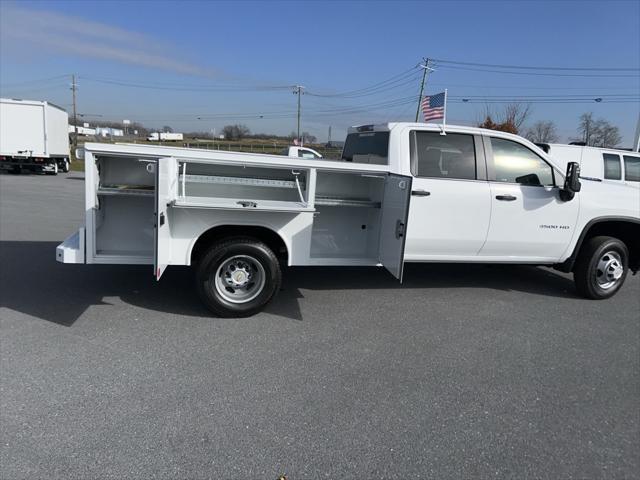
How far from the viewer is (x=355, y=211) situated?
5559 mm

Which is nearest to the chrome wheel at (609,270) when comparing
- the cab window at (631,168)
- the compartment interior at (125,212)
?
the compartment interior at (125,212)

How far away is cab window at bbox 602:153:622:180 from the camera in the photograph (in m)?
12.8

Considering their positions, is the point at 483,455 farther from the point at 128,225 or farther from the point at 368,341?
the point at 128,225

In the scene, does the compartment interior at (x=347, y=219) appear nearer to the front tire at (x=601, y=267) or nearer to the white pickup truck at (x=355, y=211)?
the white pickup truck at (x=355, y=211)

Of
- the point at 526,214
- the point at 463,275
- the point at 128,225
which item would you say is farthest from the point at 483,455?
the point at 463,275

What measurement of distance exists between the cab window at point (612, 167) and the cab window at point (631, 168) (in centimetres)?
19

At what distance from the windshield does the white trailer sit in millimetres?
20717

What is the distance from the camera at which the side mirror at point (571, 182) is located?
215 inches

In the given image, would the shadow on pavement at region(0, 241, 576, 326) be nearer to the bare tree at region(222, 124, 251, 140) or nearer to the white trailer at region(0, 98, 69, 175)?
the white trailer at region(0, 98, 69, 175)

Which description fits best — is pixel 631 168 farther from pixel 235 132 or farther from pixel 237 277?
pixel 235 132

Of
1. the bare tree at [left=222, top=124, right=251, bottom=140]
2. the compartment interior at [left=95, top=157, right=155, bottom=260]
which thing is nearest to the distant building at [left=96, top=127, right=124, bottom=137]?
the bare tree at [left=222, top=124, right=251, bottom=140]

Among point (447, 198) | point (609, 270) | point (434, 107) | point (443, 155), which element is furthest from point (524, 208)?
point (434, 107)

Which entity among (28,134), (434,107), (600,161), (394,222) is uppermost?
(434,107)

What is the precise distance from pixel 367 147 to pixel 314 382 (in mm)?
Answer: 3383
